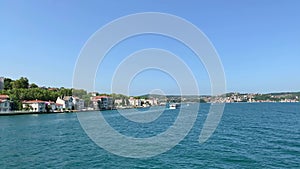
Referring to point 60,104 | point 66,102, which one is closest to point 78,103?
point 66,102

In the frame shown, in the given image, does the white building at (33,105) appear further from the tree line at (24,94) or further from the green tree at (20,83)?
→ the green tree at (20,83)

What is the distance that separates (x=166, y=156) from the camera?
15836mm

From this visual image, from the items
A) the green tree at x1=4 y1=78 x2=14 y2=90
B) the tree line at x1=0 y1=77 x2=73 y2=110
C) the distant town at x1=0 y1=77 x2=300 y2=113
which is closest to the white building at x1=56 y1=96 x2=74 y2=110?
the distant town at x1=0 y1=77 x2=300 y2=113

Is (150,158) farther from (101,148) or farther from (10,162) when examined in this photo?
(10,162)

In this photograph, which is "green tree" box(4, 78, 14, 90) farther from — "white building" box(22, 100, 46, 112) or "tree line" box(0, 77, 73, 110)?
"white building" box(22, 100, 46, 112)

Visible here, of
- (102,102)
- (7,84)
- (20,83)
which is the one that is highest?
(7,84)

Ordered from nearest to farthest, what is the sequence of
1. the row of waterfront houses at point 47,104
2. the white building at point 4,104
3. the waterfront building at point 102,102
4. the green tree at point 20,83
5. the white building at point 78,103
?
the white building at point 4,104, the row of waterfront houses at point 47,104, the green tree at point 20,83, the white building at point 78,103, the waterfront building at point 102,102

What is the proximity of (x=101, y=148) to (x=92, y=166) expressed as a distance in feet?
17.4

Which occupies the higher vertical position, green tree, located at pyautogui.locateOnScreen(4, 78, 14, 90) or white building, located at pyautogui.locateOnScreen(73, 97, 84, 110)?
green tree, located at pyautogui.locateOnScreen(4, 78, 14, 90)

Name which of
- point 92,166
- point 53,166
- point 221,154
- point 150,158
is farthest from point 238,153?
point 53,166

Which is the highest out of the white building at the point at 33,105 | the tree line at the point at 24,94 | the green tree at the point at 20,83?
the green tree at the point at 20,83

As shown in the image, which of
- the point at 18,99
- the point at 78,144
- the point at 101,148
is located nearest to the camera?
the point at 101,148

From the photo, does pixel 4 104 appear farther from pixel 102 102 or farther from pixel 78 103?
pixel 102 102

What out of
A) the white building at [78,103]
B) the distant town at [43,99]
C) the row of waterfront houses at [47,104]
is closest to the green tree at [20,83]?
the distant town at [43,99]
